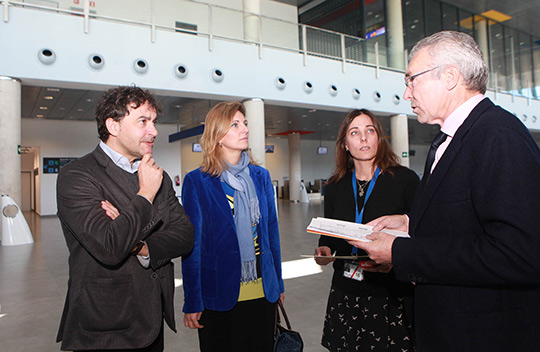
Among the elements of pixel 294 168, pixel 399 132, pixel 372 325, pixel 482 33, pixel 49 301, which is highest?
pixel 482 33

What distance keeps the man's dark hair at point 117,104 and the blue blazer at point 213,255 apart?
0.55 m

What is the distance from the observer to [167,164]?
1777 centimetres

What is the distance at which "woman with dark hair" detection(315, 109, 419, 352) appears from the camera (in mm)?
1967

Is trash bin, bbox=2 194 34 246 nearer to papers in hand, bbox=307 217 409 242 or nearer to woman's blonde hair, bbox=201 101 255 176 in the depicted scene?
woman's blonde hair, bbox=201 101 255 176

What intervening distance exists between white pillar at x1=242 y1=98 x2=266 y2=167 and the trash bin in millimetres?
6356

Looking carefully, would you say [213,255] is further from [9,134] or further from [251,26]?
[251,26]

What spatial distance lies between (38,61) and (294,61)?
7.35 m

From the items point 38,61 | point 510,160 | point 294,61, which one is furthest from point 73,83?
point 510,160

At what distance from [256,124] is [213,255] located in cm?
1013

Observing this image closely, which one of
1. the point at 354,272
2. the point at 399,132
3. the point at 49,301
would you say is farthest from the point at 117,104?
the point at 399,132

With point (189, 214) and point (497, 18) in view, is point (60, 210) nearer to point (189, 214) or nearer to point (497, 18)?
point (189, 214)

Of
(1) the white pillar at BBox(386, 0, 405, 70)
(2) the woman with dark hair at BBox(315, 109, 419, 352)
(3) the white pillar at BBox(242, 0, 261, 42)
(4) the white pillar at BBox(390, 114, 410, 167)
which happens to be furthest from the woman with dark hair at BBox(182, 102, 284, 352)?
(1) the white pillar at BBox(386, 0, 405, 70)

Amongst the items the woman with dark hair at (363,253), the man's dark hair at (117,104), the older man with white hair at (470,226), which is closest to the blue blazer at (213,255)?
the woman with dark hair at (363,253)

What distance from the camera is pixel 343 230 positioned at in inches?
56.5
